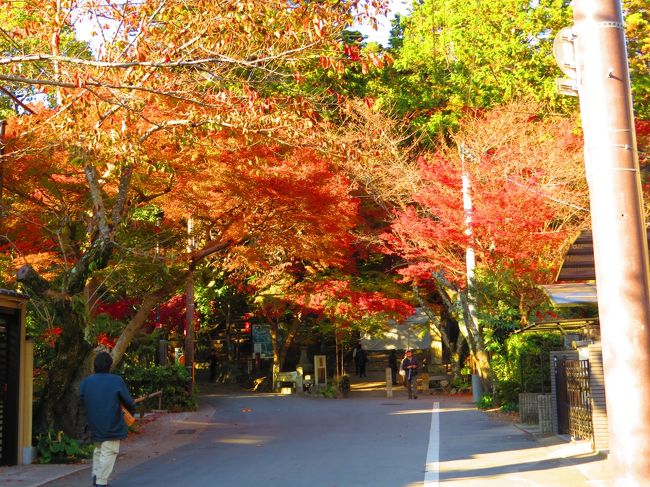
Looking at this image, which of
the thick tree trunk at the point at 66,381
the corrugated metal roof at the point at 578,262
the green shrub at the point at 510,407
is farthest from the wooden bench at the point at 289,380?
the thick tree trunk at the point at 66,381

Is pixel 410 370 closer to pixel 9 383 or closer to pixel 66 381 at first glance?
pixel 66 381

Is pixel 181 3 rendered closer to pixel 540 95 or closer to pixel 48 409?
pixel 48 409

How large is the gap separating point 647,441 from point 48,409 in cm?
1105

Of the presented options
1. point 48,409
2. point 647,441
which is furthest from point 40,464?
point 647,441

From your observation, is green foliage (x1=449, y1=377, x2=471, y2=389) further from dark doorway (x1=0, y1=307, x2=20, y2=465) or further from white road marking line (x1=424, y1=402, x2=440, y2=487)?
dark doorway (x1=0, y1=307, x2=20, y2=465)

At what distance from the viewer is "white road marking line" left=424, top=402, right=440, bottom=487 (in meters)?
9.79

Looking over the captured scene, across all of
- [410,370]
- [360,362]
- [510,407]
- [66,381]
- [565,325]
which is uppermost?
[565,325]

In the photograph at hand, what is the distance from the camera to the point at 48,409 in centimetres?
1327

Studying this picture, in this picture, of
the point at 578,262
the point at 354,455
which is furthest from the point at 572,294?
the point at 354,455

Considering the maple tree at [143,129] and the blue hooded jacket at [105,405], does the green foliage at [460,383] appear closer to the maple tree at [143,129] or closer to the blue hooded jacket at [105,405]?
the maple tree at [143,129]

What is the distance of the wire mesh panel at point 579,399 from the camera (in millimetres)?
12128

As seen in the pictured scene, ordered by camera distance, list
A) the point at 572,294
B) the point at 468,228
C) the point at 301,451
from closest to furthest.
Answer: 1. the point at 301,451
2. the point at 572,294
3. the point at 468,228

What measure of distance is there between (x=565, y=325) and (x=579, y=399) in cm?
607

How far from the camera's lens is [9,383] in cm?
1207
